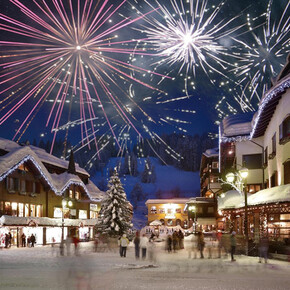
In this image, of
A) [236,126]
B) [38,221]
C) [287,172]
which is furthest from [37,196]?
[287,172]

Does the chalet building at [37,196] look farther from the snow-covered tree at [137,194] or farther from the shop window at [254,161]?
the snow-covered tree at [137,194]

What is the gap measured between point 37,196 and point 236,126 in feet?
74.2

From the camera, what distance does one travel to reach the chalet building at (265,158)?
80.1 feet

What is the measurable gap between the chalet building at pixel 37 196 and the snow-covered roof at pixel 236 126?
52.1 ft

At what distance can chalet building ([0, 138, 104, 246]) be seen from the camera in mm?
41562

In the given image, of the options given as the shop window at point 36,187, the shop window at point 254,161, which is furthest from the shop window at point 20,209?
the shop window at point 254,161

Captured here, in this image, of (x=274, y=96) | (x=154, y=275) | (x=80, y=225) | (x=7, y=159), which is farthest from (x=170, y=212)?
(x=154, y=275)

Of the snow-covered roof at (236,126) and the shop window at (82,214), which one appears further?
the shop window at (82,214)

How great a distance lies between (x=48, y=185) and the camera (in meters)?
48.8

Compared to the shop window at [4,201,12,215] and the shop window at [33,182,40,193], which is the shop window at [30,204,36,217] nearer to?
the shop window at [33,182,40,193]

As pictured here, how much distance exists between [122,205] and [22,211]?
10.4 m

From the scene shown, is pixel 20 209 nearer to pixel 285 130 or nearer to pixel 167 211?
pixel 285 130

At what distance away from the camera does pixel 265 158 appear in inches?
1388

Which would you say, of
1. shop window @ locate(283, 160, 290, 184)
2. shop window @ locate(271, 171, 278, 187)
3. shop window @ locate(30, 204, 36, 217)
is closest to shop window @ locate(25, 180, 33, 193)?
shop window @ locate(30, 204, 36, 217)
